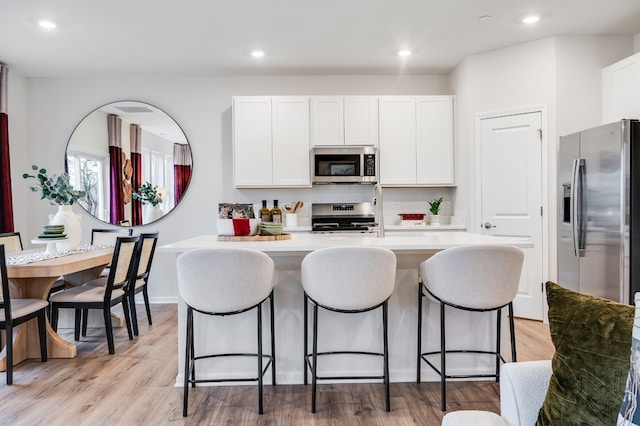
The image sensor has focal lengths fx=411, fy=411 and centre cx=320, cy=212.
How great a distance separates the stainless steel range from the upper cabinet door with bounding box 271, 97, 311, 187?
15.8 inches

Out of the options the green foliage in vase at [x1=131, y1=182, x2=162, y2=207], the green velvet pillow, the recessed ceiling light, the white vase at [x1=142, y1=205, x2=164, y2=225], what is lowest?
the green velvet pillow

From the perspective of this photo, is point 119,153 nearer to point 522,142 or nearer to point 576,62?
point 522,142

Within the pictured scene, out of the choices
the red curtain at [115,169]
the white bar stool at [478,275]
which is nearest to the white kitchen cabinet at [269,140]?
the red curtain at [115,169]

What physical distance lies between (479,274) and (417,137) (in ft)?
9.22

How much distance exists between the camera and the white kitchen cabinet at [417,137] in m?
4.62

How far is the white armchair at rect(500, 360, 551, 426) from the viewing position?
1129 mm

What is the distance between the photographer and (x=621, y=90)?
3564mm

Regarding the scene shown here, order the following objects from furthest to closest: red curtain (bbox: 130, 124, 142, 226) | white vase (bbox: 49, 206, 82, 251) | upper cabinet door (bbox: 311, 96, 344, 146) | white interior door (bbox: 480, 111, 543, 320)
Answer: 1. red curtain (bbox: 130, 124, 142, 226)
2. upper cabinet door (bbox: 311, 96, 344, 146)
3. white interior door (bbox: 480, 111, 543, 320)
4. white vase (bbox: 49, 206, 82, 251)

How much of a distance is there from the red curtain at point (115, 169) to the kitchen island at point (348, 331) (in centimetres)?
276

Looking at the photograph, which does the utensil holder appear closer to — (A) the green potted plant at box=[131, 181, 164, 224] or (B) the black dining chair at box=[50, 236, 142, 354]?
(A) the green potted plant at box=[131, 181, 164, 224]

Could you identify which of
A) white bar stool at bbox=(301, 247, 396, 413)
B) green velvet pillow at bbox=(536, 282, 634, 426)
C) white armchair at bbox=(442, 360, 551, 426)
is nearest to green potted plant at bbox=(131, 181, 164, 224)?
white bar stool at bbox=(301, 247, 396, 413)

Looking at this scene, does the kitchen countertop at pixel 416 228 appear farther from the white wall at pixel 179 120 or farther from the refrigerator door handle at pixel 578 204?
the refrigerator door handle at pixel 578 204

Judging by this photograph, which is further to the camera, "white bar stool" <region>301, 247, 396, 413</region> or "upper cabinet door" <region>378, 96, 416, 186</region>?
"upper cabinet door" <region>378, 96, 416, 186</region>

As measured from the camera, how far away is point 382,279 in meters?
2.10
